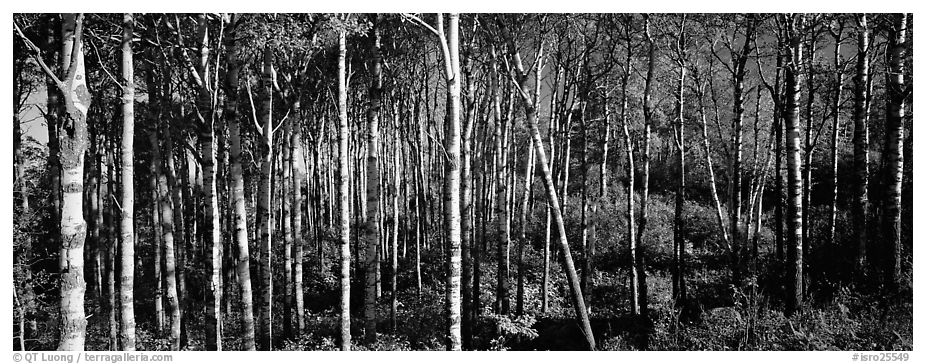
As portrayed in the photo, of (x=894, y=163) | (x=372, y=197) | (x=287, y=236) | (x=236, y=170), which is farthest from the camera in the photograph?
(x=287, y=236)

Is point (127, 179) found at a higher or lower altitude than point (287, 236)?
higher

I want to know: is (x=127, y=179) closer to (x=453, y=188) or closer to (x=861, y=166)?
(x=453, y=188)

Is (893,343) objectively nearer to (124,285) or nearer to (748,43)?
(748,43)

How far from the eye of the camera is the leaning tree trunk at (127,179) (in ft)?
20.3

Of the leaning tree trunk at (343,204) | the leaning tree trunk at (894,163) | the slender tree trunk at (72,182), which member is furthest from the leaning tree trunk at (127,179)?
the leaning tree trunk at (894,163)

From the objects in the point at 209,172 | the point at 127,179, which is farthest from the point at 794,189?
the point at 127,179

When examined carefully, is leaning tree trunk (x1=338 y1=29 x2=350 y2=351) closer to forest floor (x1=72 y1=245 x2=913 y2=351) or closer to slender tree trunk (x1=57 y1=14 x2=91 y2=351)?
forest floor (x1=72 y1=245 x2=913 y2=351)

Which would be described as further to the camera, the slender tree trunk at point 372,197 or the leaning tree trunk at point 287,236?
the leaning tree trunk at point 287,236

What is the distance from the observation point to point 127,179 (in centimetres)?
639

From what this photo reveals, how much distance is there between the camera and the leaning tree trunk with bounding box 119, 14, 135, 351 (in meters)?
6.18

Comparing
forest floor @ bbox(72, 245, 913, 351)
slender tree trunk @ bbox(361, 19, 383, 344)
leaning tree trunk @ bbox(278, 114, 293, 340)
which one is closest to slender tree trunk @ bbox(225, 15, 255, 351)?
slender tree trunk @ bbox(361, 19, 383, 344)

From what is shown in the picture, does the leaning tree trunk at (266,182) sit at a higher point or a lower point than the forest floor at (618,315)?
higher

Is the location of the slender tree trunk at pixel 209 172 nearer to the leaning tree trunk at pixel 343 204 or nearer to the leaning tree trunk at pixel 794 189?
the leaning tree trunk at pixel 343 204
